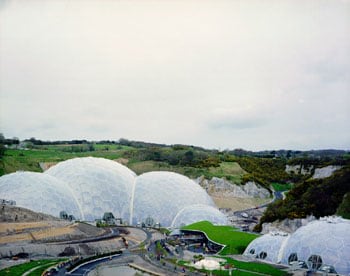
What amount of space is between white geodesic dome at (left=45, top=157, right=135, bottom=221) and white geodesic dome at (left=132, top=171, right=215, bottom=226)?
1.48m

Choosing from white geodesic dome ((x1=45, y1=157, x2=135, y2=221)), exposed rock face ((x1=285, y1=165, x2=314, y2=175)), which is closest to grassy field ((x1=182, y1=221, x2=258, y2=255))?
white geodesic dome ((x1=45, y1=157, x2=135, y2=221))

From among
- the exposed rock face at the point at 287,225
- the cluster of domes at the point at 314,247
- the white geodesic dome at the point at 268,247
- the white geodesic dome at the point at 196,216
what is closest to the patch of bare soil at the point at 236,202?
the white geodesic dome at the point at 196,216

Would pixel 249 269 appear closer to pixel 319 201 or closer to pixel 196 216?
pixel 319 201

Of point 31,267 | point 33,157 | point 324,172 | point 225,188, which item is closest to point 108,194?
point 31,267

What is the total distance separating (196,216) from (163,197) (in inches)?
253

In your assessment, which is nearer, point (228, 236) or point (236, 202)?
point (228, 236)

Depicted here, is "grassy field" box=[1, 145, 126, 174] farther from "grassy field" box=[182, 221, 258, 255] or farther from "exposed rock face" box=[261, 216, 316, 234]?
"exposed rock face" box=[261, 216, 316, 234]

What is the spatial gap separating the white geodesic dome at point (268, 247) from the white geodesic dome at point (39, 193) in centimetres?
2524

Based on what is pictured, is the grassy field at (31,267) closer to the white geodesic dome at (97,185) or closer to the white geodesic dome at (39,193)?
the white geodesic dome at (39,193)

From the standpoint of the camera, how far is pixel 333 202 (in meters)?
45.5

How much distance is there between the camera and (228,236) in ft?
138

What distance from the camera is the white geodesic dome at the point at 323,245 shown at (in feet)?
98.4

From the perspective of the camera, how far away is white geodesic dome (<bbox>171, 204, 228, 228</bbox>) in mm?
52763

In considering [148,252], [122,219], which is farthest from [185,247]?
[122,219]
